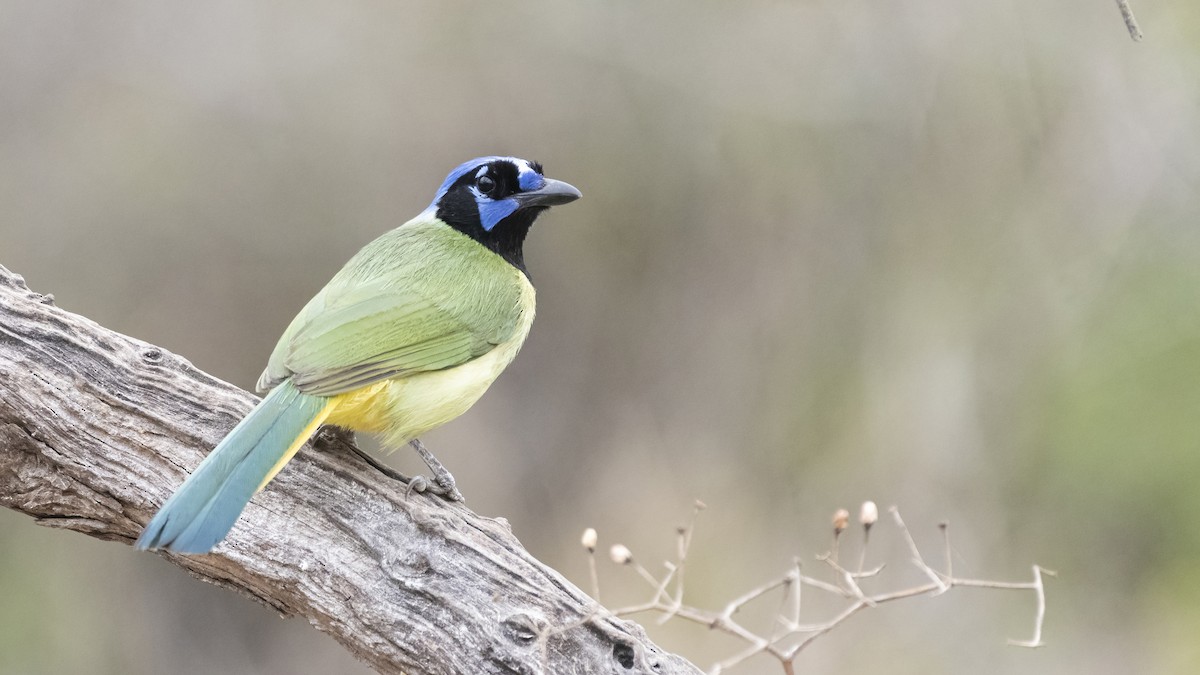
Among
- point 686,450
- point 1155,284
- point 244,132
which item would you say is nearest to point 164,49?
point 244,132

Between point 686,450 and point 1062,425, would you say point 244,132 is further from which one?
point 1062,425

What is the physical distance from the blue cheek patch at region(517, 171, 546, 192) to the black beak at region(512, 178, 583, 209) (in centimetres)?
2

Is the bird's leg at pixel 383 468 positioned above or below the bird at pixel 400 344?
below

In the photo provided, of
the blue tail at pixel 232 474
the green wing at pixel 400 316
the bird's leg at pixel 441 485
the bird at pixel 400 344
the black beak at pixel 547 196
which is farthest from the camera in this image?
the black beak at pixel 547 196

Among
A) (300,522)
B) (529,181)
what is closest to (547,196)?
(529,181)

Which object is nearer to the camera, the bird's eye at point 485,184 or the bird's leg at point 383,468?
the bird's leg at point 383,468

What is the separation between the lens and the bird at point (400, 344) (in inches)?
118

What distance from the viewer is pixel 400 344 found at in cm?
354

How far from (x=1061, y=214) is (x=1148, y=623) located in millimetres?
2553

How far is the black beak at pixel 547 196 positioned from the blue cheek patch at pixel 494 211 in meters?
0.04

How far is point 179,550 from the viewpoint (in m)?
2.81

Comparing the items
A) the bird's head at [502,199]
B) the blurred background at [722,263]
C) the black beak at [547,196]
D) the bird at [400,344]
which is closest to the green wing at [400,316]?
the bird at [400,344]

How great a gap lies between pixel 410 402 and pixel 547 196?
41.5 inches

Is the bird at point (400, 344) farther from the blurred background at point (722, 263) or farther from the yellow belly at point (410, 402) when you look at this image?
the blurred background at point (722, 263)
